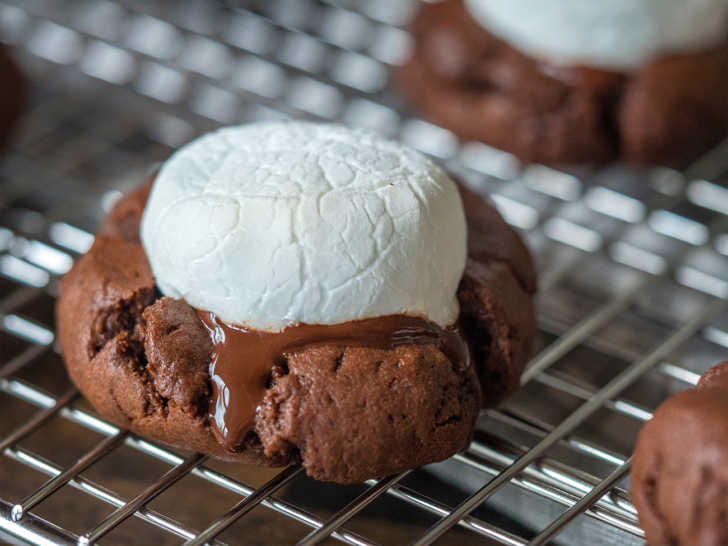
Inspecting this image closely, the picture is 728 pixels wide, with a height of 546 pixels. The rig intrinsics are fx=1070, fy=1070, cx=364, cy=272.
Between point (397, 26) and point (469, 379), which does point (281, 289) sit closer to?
point (469, 379)

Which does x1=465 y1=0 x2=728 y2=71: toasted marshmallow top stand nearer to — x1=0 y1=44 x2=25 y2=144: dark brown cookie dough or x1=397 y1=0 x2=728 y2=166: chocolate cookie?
x1=397 y1=0 x2=728 y2=166: chocolate cookie

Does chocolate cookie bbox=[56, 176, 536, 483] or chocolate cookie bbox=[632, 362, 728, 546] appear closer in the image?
chocolate cookie bbox=[632, 362, 728, 546]

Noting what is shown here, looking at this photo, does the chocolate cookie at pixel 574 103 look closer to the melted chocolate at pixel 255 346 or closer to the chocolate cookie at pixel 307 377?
the chocolate cookie at pixel 307 377

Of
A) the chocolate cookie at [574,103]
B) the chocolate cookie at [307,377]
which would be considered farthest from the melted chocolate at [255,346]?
the chocolate cookie at [574,103]

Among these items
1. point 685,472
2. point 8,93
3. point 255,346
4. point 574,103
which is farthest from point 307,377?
point 8,93

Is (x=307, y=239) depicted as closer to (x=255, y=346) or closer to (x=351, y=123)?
(x=255, y=346)

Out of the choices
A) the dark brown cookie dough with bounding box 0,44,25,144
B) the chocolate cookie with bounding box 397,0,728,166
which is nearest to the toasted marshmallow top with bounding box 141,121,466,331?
the chocolate cookie with bounding box 397,0,728,166
